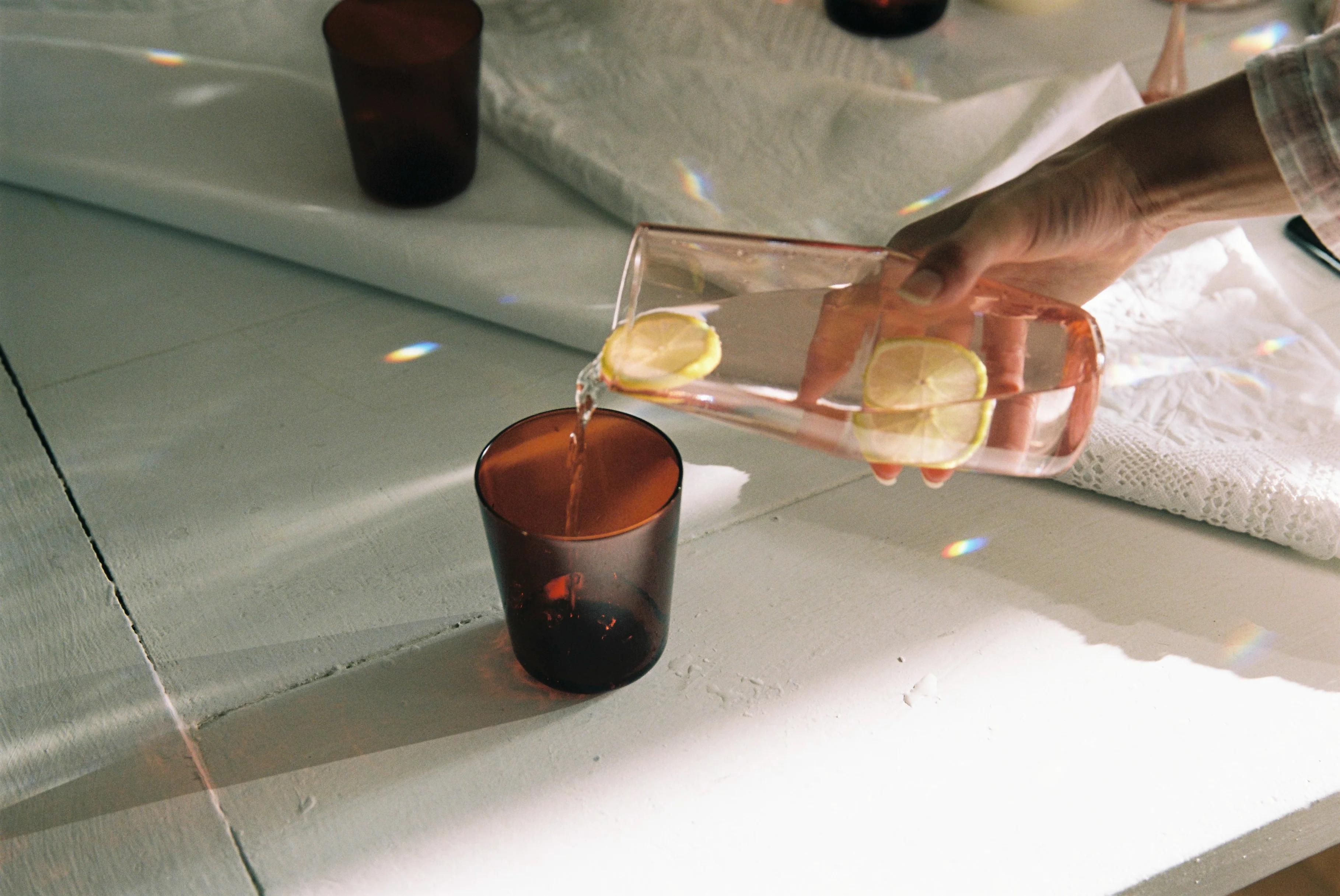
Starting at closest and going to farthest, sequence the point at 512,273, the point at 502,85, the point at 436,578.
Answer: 1. the point at 436,578
2. the point at 512,273
3. the point at 502,85

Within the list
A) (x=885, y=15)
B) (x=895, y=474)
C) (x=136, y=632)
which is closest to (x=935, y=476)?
(x=895, y=474)

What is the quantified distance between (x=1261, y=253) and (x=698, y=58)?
451mm

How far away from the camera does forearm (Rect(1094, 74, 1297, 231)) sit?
→ 2.02 feet

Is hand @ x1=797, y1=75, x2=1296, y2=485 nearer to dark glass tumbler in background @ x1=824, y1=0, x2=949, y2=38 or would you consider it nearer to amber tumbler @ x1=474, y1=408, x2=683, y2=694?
amber tumbler @ x1=474, y1=408, x2=683, y2=694

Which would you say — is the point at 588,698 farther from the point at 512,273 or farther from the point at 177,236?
the point at 177,236

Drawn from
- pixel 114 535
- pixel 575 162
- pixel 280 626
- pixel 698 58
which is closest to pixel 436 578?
pixel 280 626

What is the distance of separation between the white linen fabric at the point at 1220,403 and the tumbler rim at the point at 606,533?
265 mm

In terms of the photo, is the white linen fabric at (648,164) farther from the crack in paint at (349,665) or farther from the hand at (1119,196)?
the crack in paint at (349,665)

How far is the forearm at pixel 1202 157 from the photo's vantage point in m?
0.61

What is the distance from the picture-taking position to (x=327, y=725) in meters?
0.54

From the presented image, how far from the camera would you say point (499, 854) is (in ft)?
1.63

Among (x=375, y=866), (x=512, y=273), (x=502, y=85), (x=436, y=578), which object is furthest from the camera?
(x=502, y=85)

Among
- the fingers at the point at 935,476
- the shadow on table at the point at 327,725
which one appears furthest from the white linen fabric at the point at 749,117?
the shadow on table at the point at 327,725

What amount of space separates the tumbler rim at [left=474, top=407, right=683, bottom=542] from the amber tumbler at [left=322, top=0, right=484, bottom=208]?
1.12 feet
